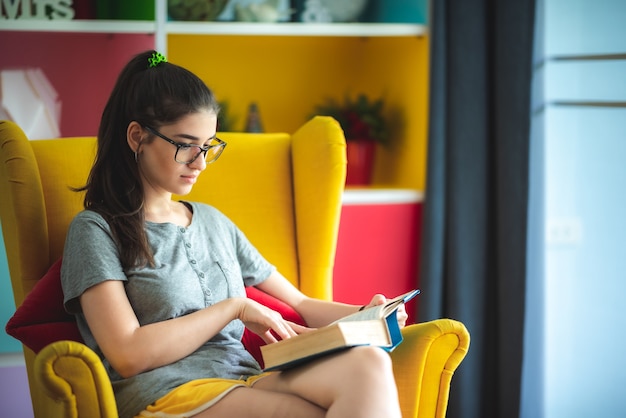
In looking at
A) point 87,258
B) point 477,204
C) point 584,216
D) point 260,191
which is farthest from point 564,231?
point 87,258

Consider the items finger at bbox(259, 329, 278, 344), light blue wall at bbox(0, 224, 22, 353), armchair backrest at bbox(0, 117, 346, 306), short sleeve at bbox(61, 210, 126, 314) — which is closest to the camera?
short sleeve at bbox(61, 210, 126, 314)

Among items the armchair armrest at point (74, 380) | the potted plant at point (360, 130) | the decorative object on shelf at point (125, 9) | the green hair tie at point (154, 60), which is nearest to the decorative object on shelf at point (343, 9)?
the potted plant at point (360, 130)

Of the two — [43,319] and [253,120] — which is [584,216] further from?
[43,319]

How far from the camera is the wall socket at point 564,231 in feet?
8.77

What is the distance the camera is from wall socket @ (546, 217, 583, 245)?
2.67 metres

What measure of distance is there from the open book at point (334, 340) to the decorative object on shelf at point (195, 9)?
1443 mm

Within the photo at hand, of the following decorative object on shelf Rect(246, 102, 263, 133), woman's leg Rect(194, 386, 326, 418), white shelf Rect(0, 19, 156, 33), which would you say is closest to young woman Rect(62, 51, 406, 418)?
woman's leg Rect(194, 386, 326, 418)

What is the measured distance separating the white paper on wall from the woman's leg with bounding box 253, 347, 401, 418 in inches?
55.8

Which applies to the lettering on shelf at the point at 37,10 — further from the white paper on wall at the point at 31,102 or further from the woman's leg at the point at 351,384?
the woman's leg at the point at 351,384

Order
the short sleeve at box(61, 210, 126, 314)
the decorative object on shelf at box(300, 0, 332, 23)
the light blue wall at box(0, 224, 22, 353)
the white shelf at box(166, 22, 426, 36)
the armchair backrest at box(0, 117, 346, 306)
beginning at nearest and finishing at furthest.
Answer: the short sleeve at box(61, 210, 126, 314) < the armchair backrest at box(0, 117, 346, 306) < the light blue wall at box(0, 224, 22, 353) < the white shelf at box(166, 22, 426, 36) < the decorative object on shelf at box(300, 0, 332, 23)

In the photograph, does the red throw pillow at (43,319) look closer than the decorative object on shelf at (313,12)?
Yes

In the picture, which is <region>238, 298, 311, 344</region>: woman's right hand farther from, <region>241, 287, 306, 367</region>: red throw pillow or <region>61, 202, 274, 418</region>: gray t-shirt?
<region>241, 287, 306, 367</region>: red throw pillow

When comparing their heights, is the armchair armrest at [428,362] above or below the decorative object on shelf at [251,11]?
below

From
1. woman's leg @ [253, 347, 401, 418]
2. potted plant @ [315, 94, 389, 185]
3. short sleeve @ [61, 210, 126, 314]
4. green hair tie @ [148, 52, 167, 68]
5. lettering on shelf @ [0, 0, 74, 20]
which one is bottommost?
woman's leg @ [253, 347, 401, 418]
